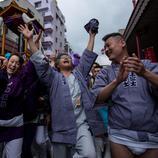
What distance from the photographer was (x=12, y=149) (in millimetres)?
2773

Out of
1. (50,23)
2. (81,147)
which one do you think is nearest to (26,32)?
(81,147)

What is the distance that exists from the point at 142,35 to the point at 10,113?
15.5 feet

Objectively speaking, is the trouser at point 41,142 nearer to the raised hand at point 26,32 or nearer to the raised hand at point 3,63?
the raised hand at point 3,63

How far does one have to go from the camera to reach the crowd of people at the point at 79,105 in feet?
6.26

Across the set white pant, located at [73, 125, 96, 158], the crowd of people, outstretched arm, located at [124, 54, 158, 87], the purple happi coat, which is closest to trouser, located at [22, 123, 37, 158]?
the crowd of people

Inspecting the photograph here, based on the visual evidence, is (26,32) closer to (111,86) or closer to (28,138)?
(111,86)

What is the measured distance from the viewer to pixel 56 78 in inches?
111

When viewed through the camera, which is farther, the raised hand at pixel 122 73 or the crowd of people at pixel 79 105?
the crowd of people at pixel 79 105

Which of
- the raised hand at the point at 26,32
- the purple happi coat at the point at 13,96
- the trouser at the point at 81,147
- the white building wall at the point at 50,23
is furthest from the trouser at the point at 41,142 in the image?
the white building wall at the point at 50,23

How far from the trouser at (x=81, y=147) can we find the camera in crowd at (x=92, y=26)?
47.6 inches

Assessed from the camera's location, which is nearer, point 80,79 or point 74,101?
point 74,101

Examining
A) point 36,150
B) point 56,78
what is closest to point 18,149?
point 36,150

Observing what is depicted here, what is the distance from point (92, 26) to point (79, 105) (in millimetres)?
1005

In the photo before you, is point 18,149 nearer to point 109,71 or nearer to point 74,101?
point 74,101
